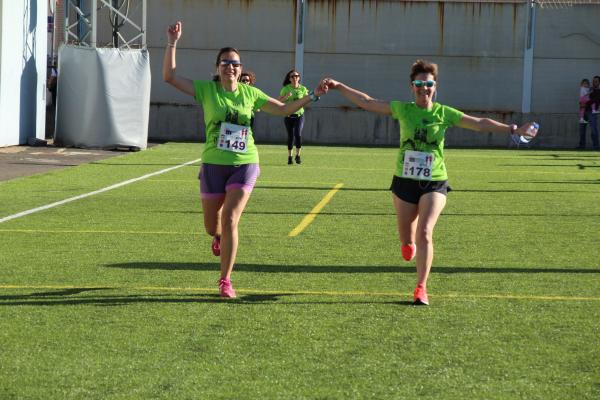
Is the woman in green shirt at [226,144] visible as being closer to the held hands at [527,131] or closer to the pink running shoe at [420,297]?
the pink running shoe at [420,297]

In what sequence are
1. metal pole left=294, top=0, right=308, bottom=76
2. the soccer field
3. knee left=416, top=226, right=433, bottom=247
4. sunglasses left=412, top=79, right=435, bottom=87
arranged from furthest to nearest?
metal pole left=294, top=0, right=308, bottom=76
sunglasses left=412, top=79, right=435, bottom=87
knee left=416, top=226, right=433, bottom=247
the soccer field

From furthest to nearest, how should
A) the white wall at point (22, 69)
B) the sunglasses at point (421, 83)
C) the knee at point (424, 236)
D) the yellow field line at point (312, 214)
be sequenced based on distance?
the white wall at point (22, 69) < the yellow field line at point (312, 214) < the sunglasses at point (421, 83) < the knee at point (424, 236)

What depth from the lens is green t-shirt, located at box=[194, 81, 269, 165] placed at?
31.4ft

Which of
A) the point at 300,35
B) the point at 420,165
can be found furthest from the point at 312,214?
the point at 300,35

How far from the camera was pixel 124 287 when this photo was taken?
981cm

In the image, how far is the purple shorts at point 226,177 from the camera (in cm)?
959

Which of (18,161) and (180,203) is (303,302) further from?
(18,161)

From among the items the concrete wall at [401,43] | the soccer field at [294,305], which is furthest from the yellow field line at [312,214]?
the concrete wall at [401,43]

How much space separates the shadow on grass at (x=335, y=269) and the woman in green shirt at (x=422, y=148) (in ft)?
4.78

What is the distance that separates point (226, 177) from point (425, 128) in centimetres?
149

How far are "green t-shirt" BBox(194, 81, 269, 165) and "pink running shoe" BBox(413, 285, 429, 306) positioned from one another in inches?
61.5

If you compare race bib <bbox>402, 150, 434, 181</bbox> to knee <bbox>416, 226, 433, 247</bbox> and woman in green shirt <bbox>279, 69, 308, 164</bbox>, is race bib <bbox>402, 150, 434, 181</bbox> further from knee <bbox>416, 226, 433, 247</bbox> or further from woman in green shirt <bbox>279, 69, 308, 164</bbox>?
woman in green shirt <bbox>279, 69, 308, 164</bbox>

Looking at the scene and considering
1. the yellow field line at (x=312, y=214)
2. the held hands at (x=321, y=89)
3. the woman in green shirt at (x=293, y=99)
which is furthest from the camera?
the woman in green shirt at (x=293, y=99)

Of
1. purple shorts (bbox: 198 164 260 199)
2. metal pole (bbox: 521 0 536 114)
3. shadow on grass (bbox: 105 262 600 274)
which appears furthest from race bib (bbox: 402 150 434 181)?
metal pole (bbox: 521 0 536 114)
